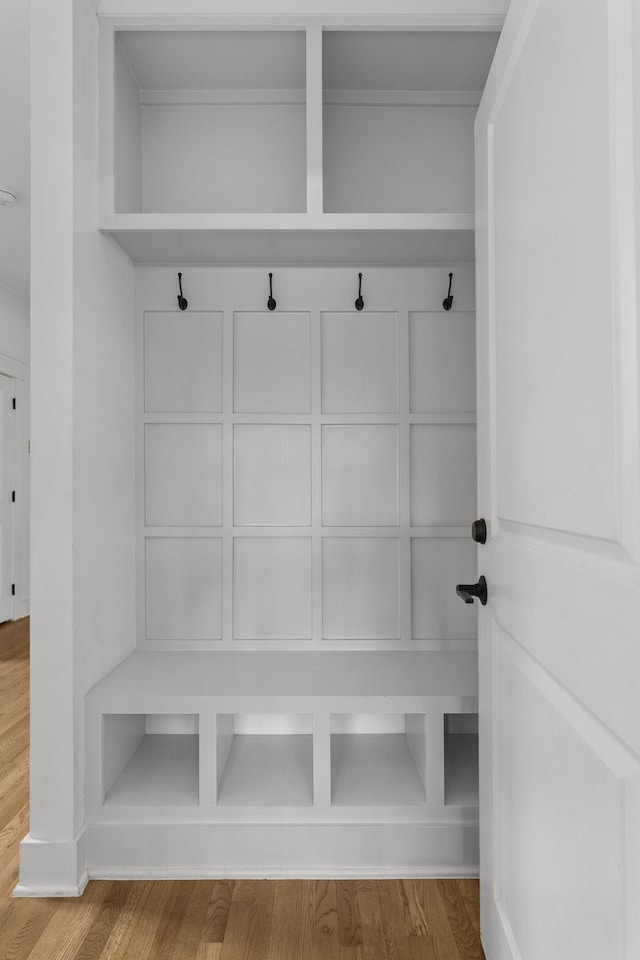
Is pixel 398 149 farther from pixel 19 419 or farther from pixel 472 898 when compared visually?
pixel 19 419

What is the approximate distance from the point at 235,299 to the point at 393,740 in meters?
1.63

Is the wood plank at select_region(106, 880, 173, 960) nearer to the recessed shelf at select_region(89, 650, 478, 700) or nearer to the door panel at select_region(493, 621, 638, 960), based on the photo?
the recessed shelf at select_region(89, 650, 478, 700)

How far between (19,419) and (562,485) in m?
5.27

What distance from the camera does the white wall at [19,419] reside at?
199 inches

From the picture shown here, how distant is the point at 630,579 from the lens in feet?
2.31

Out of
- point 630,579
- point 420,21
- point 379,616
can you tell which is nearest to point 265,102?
point 420,21

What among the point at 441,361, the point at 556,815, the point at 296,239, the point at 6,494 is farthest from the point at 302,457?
the point at 6,494

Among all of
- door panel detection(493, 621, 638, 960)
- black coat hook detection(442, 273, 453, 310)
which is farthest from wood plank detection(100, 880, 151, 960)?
black coat hook detection(442, 273, 453, 310)

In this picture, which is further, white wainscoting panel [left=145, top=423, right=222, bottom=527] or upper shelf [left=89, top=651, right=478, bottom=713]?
white wainscoting panel [left=145, top=423, right=222, bottom=527]

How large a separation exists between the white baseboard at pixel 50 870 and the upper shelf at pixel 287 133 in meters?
1.72

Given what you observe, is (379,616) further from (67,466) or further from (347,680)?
(67,466)

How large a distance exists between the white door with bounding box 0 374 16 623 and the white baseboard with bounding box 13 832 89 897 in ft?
12.3

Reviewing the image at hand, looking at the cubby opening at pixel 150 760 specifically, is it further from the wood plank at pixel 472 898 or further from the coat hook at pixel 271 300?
the coat hook at pixel 271 300

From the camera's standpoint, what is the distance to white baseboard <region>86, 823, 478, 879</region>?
170 cm
